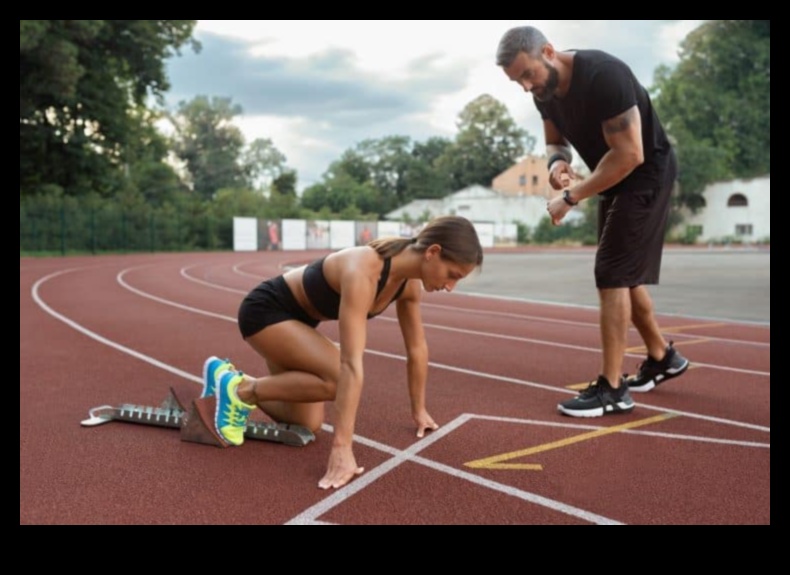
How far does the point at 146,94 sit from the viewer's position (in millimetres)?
31641

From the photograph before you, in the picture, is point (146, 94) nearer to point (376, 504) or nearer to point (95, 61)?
point (95, 61)

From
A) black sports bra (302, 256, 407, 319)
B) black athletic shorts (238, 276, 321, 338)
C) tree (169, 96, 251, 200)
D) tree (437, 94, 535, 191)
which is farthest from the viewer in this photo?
tree (437, 94, 535, 191)

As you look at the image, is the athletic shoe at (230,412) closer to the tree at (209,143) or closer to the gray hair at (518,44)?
the gray hair at (518,44)

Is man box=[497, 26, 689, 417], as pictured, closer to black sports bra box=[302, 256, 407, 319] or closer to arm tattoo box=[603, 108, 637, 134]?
arm tattoo box=[603, 108, 637, 134]

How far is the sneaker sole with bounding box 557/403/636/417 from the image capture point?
419 centimetres

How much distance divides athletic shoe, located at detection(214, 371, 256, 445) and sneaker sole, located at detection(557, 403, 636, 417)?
188 cm

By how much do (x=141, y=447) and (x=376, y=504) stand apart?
4.76 feet

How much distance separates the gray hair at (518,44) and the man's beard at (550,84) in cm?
13

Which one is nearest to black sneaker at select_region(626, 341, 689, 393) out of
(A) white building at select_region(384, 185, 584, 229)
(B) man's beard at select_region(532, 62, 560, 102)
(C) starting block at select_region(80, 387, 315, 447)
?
(B) man's beard at select_region(532, 62, 560, 102)

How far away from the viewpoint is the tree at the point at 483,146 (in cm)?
8162

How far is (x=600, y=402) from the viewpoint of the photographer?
4.23 meters

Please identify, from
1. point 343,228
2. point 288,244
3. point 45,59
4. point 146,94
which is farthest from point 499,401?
point 343,228

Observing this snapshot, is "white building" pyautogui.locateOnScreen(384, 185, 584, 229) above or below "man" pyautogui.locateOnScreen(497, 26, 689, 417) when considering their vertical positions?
above

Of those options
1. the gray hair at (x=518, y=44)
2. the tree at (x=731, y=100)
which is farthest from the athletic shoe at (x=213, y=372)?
the tree at (x=731, y=100)
